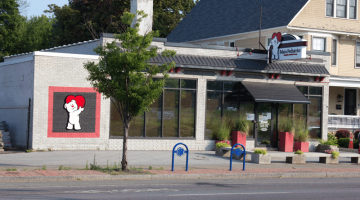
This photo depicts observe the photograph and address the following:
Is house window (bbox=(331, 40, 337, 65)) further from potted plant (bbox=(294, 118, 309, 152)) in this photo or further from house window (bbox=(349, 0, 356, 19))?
potted plant (bbox=(294, 118, 309, 152))

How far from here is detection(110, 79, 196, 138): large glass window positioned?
18.7 m

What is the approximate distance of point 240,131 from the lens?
1959 centimetres

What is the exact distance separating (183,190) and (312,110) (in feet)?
45.8

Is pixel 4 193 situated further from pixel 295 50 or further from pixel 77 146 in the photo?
pixel 295 50

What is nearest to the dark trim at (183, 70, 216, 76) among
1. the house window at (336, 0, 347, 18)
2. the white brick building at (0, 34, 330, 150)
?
the white brick building at (0, 34, 330, 150)

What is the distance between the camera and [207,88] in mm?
19812

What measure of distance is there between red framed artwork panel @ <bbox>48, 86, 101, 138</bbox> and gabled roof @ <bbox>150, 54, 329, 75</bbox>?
328 centimetres

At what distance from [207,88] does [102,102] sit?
204 inches

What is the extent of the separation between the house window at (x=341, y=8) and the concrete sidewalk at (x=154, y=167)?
12.9 meters

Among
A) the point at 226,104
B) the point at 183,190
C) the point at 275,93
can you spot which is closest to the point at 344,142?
the point at 275,93

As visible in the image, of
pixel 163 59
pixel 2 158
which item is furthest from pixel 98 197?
pixel 163 59

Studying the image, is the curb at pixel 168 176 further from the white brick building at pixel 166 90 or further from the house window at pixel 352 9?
the house window at pixel 352 9

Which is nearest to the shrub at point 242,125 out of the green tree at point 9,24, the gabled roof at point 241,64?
the gabled roof at point 241,64

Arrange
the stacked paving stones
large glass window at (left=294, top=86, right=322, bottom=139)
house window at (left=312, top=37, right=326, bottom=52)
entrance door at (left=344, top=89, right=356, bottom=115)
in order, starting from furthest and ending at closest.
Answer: entrance door at (left=344, top=89, right=356, bottom=115)
house window at (left=312, top=37, right=326, bottom=52)
large glass window at (left=294, top=86, right=322, bottom=139)
the stacked paving stones
